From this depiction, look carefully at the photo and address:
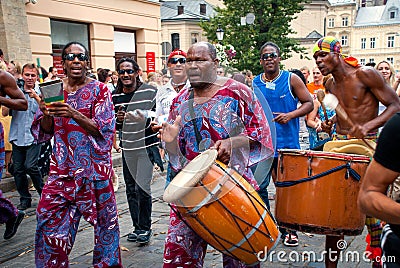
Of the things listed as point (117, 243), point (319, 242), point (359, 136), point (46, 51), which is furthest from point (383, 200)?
point (46, 51)

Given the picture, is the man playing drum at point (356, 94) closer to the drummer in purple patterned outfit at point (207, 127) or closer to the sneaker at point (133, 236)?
the drummer in purple patterned outfit at point (207, 127)

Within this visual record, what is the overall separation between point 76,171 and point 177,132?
102 cm

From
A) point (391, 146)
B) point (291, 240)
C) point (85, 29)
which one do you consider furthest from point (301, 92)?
point (85, 29)

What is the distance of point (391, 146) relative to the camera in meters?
1.91

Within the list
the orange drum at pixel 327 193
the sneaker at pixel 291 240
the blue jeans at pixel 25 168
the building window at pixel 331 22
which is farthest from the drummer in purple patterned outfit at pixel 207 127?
the building window at pixel 331 22

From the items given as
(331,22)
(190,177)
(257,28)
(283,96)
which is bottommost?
(190,177)

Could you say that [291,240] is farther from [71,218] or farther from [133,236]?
[71,218]

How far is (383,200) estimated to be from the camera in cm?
197

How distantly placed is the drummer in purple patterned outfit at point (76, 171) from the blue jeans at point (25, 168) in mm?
2703

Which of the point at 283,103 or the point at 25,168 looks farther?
the point at 25,168

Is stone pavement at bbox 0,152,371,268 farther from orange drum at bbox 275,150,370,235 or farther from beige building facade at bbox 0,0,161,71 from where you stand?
beige building facade at bbox 0,0,161,71

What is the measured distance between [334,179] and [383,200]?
3.98 ft

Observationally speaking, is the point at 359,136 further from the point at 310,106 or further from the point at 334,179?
the point at 310,106

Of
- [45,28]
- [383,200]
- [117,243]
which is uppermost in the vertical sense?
[45,28]
